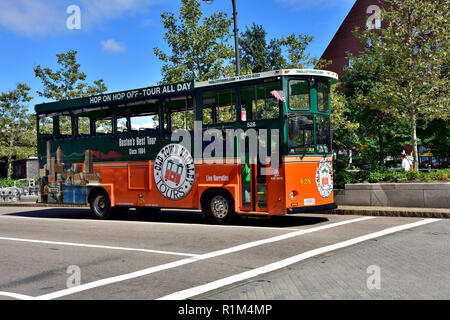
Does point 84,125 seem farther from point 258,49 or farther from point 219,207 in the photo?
point 258,49

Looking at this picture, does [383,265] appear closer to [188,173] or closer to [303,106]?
[303,106]

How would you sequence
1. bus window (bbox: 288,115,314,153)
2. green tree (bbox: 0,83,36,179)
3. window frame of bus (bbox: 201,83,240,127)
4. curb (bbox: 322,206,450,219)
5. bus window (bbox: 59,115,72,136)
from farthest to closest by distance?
green tree (bbox: 0,83,36,179)
bus window (bbox: 59,115,72,136)
curb (bbox: 322,206,450,219)
window frame of bus (bbox: 201,83,240,127)
bus window (bbox: 288,115,314,153)

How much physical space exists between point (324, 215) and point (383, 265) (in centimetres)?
784

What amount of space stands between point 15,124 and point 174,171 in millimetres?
34934

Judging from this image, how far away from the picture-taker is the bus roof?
40.4 feet

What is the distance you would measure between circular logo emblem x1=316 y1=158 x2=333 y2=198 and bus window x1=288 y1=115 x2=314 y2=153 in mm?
655

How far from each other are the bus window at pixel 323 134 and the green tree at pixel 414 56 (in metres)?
6.19

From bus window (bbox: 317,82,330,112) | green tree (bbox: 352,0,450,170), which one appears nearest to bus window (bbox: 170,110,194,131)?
bus window (bbox: 317,82,330,112)

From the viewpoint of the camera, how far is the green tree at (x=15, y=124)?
4275 centimetres

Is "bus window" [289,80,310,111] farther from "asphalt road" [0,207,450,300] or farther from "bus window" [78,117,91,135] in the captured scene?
"bus window" [78,117,91,135]

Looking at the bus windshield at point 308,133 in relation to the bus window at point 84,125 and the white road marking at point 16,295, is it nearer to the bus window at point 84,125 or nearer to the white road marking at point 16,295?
the white road marking at point 16,295

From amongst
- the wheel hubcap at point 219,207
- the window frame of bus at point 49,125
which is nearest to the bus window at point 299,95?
the wheel hubcap at point 219,207

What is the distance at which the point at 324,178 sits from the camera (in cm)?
1277

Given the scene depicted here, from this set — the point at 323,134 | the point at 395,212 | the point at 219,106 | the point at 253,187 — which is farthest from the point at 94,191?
the point at 395,212
